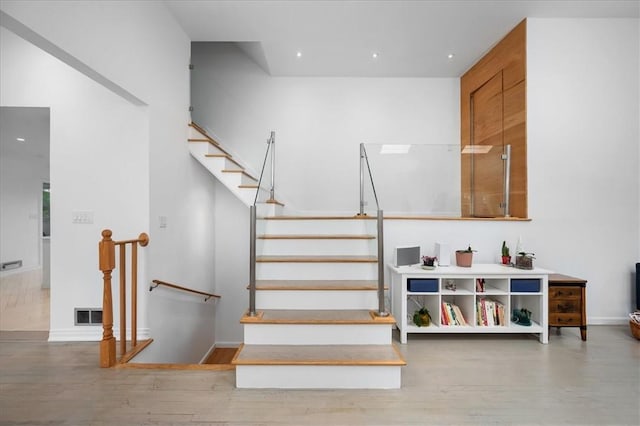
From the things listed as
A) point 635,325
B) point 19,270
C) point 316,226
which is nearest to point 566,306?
point 635,325

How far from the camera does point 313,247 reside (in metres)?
3.57

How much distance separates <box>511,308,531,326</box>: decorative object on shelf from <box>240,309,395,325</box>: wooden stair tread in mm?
1535

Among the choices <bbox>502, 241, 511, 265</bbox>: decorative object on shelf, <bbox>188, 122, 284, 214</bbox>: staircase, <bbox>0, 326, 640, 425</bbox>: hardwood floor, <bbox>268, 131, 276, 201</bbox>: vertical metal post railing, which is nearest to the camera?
<bbox>0, 326, 640, 425</bbox>: hardwood floor

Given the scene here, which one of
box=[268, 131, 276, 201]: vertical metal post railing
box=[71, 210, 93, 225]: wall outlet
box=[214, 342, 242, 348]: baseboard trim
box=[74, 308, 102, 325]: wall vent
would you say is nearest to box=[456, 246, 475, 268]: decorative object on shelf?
box=[268, 131, 276, 201]: vertical metal post railing

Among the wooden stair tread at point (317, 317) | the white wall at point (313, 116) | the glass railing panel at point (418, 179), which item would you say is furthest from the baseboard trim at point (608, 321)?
the white wall at point (313, 116)

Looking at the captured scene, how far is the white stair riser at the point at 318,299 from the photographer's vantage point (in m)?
2.81

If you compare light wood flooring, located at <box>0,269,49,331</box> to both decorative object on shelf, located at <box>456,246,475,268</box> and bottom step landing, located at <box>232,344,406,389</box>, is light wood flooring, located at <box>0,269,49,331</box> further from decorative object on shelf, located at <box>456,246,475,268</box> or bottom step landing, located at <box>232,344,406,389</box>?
decorative object on shelf, located at <box>456,246,475,268</box>

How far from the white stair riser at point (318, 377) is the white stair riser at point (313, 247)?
4.84ft

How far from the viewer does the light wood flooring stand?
11.6ft

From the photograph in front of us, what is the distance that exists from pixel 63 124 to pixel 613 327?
617 cm

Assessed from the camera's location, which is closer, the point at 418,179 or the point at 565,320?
the point at 565,320

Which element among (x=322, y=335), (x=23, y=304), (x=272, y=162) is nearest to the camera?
(x=322, y=335)

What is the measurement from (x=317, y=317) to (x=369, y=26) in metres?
3.51

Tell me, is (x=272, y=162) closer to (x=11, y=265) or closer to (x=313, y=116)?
(x=313, y=116)
